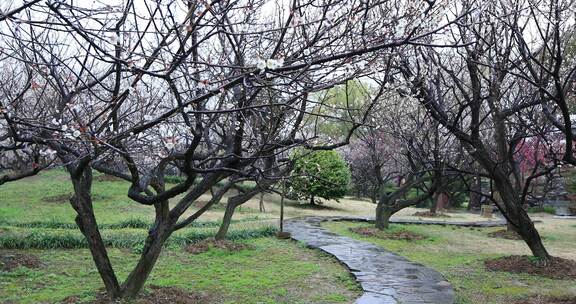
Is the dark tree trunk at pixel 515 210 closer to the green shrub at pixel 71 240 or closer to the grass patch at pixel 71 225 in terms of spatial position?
the green shrub at pixel 71 240

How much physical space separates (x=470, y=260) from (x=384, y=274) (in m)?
2.67

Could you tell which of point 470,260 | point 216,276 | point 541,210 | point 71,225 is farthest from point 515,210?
point 541,210

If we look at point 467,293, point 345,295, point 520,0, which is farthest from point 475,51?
point 345,295

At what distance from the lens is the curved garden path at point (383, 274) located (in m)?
5.97

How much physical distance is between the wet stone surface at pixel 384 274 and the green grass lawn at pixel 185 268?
222mm

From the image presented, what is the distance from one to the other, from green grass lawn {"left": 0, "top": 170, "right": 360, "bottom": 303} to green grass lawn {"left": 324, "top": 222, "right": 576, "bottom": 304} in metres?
1.60

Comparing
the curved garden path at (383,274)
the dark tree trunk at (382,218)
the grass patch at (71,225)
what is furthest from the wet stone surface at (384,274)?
the grass patch at (71,225)

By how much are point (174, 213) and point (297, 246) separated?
4.97 meters

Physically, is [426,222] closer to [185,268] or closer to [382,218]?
[382,218]

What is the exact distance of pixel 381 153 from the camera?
18562 millimetres

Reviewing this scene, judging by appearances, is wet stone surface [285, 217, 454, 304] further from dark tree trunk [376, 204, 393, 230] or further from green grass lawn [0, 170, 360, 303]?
dark tree trunk [376, 204, 393, 230]

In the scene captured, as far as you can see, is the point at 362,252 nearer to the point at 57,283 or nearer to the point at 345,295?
the point at 345,295

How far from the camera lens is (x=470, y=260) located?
30.2 feet

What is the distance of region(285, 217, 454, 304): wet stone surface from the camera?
5969 mm
